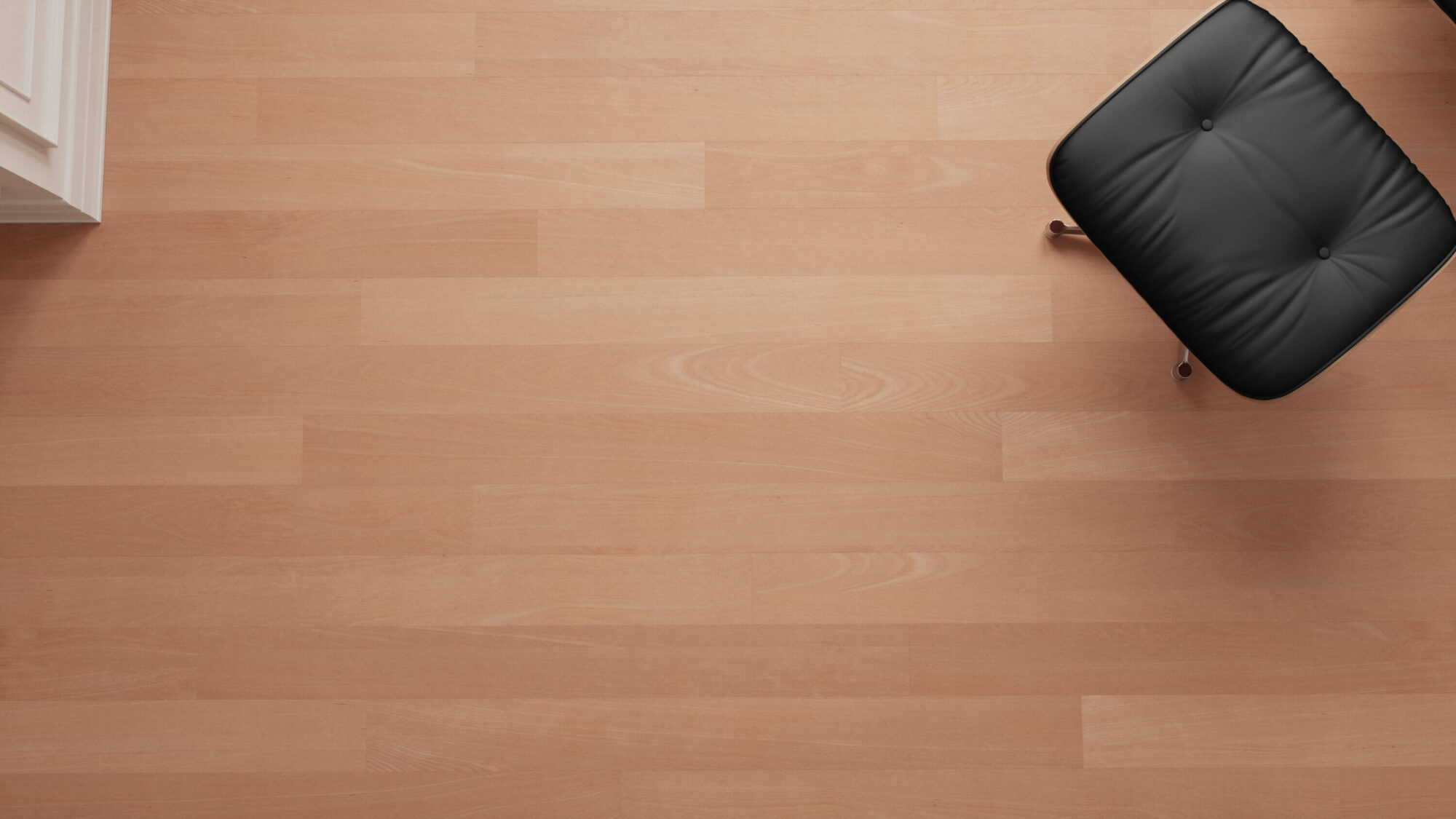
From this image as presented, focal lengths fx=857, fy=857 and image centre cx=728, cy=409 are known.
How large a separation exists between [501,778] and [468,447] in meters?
0.63

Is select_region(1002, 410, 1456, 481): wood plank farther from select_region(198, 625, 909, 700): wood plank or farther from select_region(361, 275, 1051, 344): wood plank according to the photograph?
select_region(198, 625, 909, 700): wood plank

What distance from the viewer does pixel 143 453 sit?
1649 mm

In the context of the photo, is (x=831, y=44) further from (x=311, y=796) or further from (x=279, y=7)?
(x=311, y=796)

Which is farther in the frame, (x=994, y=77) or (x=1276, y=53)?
(x=994, y=77)

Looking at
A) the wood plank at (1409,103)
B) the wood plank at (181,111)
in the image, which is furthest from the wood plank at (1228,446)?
the wood plank at (181,111)

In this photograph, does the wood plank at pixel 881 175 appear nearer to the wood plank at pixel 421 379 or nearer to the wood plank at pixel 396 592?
the wood plank at pixel 421 379

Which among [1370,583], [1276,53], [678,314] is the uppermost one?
[1276,53]

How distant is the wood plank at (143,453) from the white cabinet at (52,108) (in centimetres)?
41

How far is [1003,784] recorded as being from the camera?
1.62 metres

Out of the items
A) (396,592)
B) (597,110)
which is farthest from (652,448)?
(597,110)

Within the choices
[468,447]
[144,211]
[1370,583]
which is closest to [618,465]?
[468,447]

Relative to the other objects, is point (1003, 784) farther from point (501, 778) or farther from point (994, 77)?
point (994, 77)

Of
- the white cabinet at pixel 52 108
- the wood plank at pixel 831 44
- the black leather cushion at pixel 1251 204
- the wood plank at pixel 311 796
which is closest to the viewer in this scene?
the black leather cushion at pixel 1251 204

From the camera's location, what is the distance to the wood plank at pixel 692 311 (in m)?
1.67
